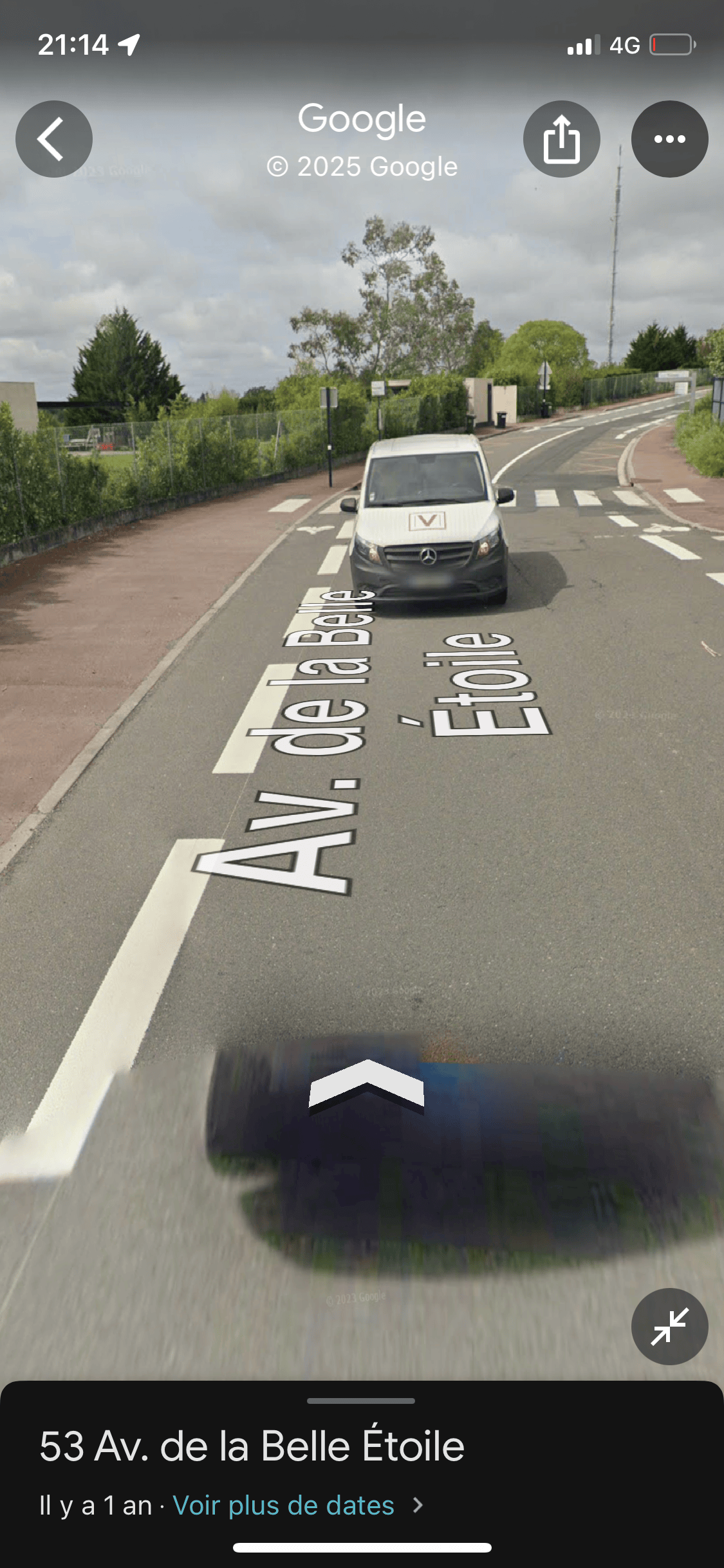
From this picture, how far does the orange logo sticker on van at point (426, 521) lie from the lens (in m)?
12.9

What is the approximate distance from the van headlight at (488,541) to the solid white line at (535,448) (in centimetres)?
1676

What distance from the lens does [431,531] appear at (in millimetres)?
12789

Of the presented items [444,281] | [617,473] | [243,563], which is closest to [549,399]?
[444,281]

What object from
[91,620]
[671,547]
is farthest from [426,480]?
[671,547]

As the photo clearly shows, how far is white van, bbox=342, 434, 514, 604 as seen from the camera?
12656mm

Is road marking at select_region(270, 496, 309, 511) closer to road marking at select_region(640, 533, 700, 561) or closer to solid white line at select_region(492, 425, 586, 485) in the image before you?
solid white line at select_region(492, 425, 586, 485)

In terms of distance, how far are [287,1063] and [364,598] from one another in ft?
34.9

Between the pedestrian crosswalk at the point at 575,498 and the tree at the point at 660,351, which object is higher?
the tree at the point at 660,351

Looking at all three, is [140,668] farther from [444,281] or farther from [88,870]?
[444,281]

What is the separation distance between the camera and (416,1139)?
12.6 ft

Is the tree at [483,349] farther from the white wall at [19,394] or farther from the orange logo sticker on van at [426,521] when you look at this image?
the orange logo sticker on van at [426,521]

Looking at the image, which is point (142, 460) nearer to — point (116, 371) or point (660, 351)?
point (116, 371)

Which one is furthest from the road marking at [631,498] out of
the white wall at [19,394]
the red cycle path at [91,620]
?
the white wall at [19,394]
